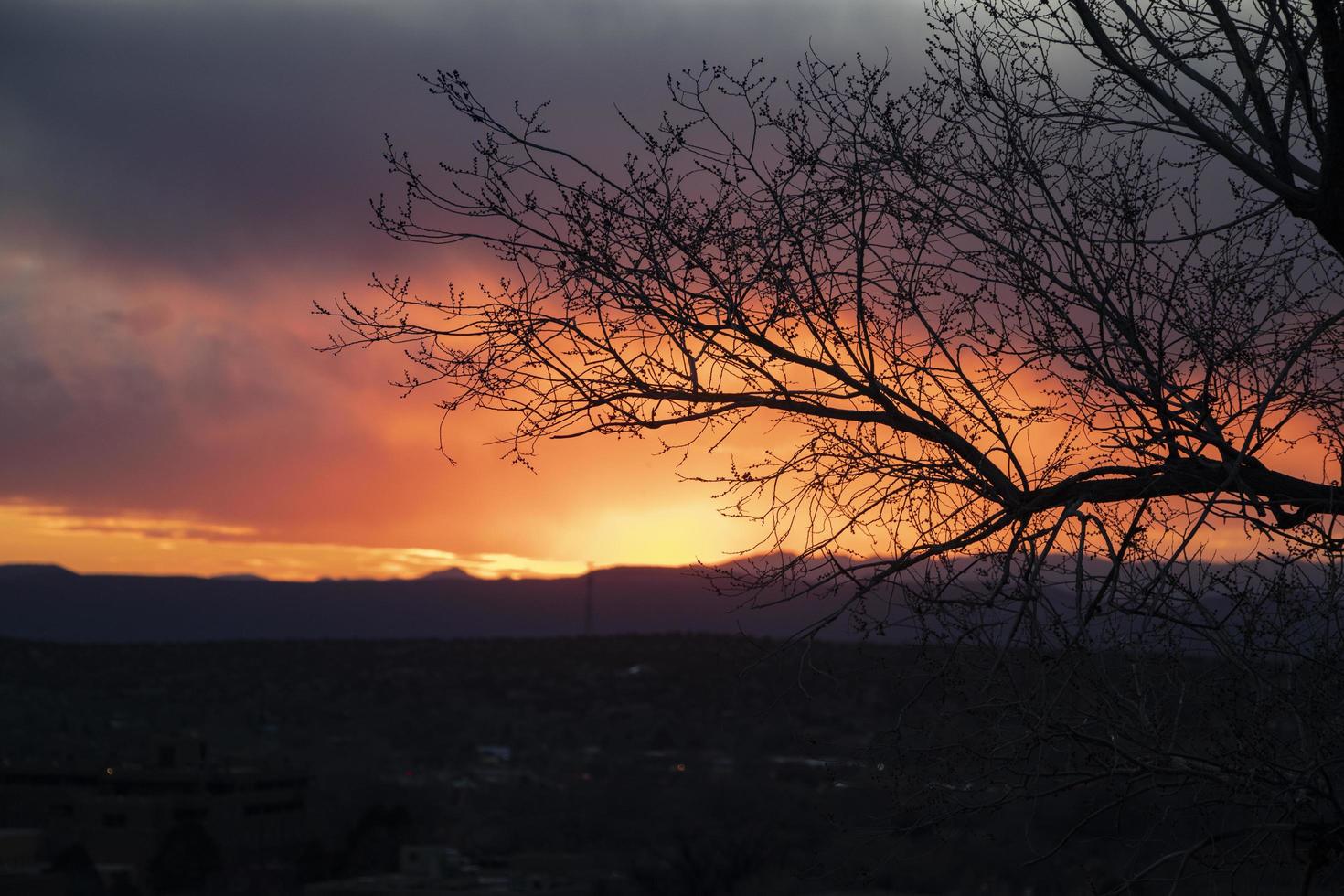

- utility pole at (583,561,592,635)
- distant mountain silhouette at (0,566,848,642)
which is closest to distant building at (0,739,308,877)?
utility pole at (583,561,592,635)

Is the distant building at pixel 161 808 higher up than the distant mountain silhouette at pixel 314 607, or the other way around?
the distant mountain silhouette at pixel 314 607

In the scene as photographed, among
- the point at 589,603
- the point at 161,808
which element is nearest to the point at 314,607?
the point at 589,603

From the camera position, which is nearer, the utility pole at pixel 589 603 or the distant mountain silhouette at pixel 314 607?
the utility pole at pixel 589 603

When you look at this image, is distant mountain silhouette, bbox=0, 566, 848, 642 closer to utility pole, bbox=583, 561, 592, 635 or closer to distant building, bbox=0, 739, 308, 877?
utility pole, bbox=583, 561, 592, 635

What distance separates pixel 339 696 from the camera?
6444 cm

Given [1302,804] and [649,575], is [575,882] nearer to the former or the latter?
[1302,804]

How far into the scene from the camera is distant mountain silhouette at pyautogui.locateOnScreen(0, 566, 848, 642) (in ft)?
413

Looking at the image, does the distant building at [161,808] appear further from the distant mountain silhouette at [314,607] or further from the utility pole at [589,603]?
the distant mountain silhouette at [314,607]

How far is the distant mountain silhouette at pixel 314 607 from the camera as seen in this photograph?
125938 mm

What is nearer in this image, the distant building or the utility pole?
the distant building

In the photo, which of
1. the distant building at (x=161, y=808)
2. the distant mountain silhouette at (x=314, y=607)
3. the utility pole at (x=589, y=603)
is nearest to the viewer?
the distant building at (x=161, y=808)

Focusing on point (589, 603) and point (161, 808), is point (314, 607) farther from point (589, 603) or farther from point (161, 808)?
point (161, 808)

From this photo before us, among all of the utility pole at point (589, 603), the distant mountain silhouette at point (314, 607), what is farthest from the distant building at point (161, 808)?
the distant mountain silhouette at point (314, 607)

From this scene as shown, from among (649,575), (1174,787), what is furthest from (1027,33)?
(649,575)
